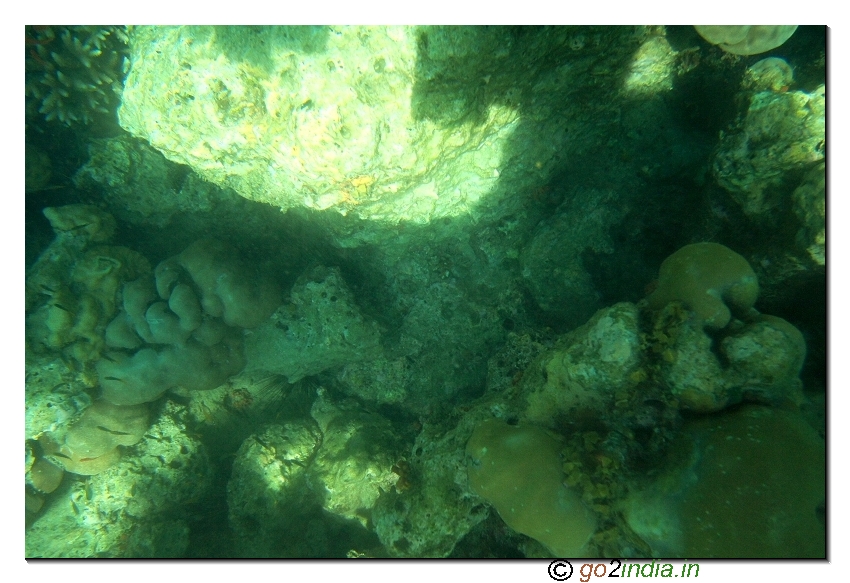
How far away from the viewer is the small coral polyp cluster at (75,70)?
11.9ft

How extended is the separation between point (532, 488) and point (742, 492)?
4.18 feet

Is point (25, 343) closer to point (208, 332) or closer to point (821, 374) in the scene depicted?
point (208, 332)

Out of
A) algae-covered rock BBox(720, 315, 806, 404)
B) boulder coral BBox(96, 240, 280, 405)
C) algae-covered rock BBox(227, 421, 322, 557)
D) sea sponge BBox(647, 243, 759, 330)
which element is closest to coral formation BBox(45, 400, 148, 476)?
boulder coral BBox(96, 240, 280, 405)

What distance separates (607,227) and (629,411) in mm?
1949

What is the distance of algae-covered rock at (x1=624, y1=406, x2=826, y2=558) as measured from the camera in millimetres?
2309

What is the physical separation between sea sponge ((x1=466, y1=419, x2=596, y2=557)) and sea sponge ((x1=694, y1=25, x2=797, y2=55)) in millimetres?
3257

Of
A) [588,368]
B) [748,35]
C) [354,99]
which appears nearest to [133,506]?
[354,99]

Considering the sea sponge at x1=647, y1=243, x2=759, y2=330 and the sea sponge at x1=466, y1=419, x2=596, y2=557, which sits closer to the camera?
the sea sponge at x1=647, y1=243, x2=759, y2=330

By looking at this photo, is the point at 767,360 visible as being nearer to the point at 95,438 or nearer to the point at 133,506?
the point at 95,438
